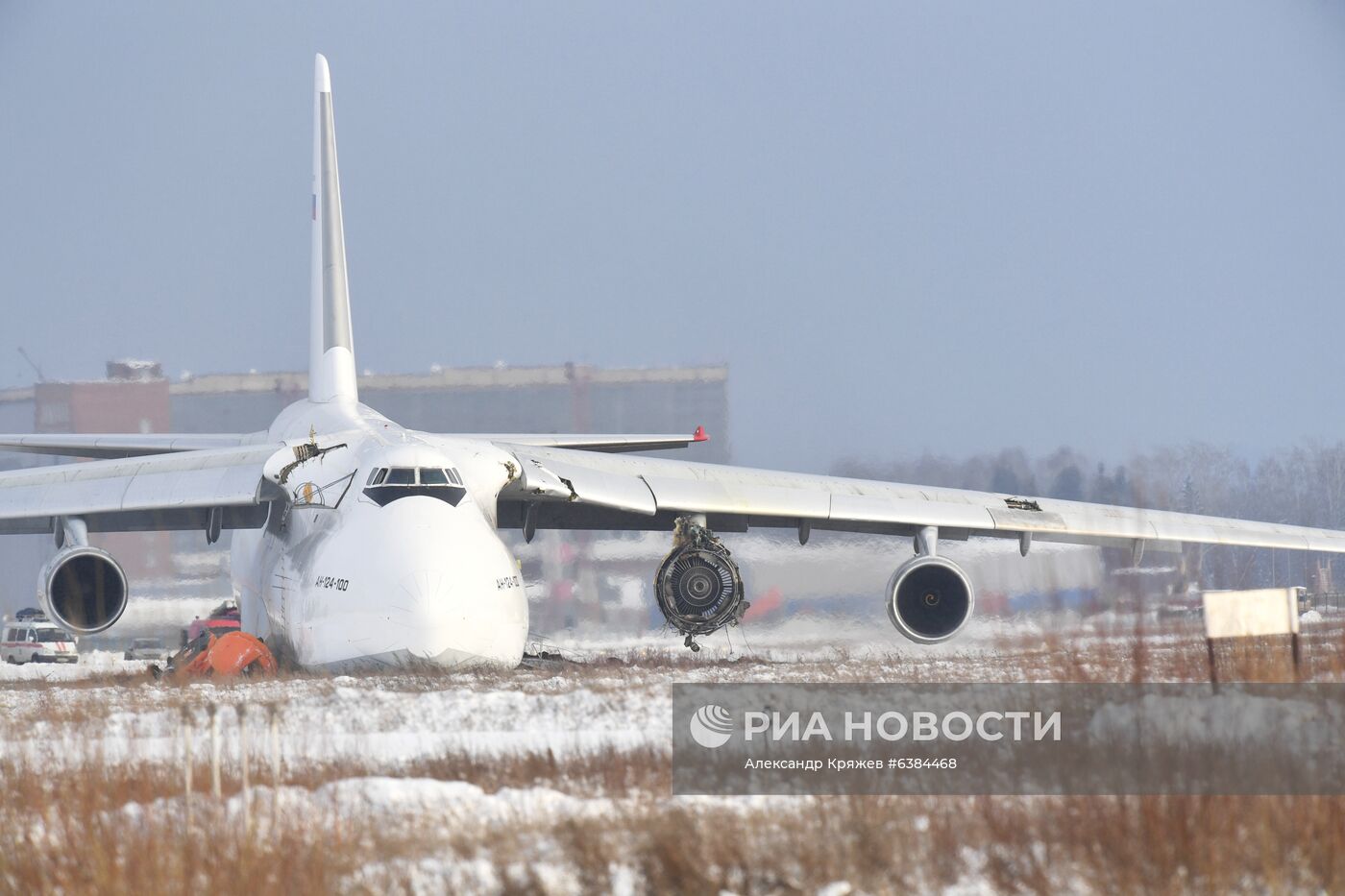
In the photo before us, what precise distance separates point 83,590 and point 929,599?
9.90 m

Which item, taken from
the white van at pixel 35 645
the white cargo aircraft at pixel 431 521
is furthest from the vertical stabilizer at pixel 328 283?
the white van at pixel 35 645

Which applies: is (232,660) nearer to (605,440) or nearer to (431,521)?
(431,521)

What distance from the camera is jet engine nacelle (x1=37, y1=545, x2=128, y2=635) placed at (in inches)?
715

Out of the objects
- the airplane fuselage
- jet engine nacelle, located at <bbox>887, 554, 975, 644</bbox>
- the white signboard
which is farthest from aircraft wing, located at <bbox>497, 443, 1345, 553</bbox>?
the white signboard

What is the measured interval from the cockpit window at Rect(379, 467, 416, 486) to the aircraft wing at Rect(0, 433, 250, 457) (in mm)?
6654

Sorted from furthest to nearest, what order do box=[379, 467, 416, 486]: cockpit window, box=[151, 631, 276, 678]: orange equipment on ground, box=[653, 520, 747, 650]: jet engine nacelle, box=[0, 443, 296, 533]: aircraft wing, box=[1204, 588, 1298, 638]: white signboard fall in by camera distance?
1. box=[653, 520, 747, 650]: jet engine nacelle
2. box=[0, 443, 296, 533]: aircraft wing
3. box=[151, 631, 276, 678]: orange equipment on ground
4. box=[379, 467, 416, 486]: cockpit window
5. box=[1204, 588, 1298, 638]: white signboard

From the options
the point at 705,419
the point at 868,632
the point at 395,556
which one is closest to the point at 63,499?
the point at 395,556

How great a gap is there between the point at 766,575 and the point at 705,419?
18541 mm

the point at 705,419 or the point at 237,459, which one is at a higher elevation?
the point at 705,419

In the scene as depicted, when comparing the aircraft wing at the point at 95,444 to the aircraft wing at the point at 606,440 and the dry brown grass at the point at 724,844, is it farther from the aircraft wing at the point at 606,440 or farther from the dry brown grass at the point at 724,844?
the dry brown grass at the point at 724,844

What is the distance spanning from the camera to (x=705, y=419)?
139ft

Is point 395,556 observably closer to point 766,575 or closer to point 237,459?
point 237,459

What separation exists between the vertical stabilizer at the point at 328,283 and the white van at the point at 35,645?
45.7 feet

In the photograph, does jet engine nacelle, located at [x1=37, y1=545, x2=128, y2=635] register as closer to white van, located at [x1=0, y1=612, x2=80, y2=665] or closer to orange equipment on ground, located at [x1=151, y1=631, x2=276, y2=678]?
orange equipment on ground, located at [x1=151, y1=631, x2=276, y2=678]
